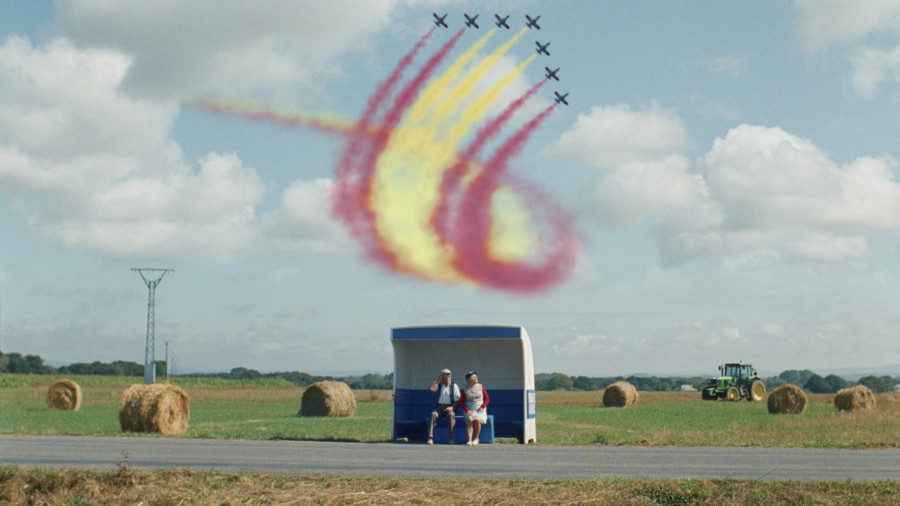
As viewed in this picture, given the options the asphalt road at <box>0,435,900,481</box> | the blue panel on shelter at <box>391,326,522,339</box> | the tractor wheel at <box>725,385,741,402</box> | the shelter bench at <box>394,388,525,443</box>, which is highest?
the blue panel on shelter at <box>391,326,522,339</box>

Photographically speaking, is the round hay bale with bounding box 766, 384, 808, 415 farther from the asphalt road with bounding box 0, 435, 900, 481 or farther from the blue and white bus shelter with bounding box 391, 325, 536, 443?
the asphalt road with bounding box 0, 435, 900, 481

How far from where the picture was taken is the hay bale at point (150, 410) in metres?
24.7

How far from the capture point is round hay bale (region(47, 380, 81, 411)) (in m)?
44.0

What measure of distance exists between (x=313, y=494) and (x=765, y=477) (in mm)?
6244

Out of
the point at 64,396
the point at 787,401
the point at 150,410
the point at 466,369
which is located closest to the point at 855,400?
the point at 787,401

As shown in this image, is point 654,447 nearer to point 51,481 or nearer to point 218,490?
point 218,490

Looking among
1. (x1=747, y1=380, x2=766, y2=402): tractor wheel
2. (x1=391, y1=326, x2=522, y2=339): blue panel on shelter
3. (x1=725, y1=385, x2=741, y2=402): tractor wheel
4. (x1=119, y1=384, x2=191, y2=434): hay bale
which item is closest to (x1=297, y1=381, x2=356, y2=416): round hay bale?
(x1=119, y1=384, x2=191, y2=434): hay bale

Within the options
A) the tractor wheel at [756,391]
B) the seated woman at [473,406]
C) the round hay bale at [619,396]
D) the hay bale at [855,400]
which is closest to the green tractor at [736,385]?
the tractor wheel at [756,391]

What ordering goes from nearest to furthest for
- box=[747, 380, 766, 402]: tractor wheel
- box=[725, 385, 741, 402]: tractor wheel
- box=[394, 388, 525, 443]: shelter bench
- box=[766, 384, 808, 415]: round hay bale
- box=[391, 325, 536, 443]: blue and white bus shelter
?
1. box=[394, 388, 525, 443]: shelter bench
2. box=[391, 325, 536, 443]: blue and white bus shelter
3. box=[766, 384, 808, 415]: round hay bale
4. box=[725, 385, 741, 402]: tractor wheel
5. box=[747, 380, 766, 402]: tractor wheel

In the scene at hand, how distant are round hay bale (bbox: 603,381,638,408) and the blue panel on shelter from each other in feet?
104

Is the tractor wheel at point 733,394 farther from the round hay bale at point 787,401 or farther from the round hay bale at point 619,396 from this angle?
the round hay bale at point 787,401

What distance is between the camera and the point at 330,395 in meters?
36.7

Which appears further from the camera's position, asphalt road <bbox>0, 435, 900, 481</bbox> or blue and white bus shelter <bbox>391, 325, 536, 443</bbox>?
blue and white bus shelter <bbox>391, 325, 536, 443</bbox>

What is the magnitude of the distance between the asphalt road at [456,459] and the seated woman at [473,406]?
61cm
